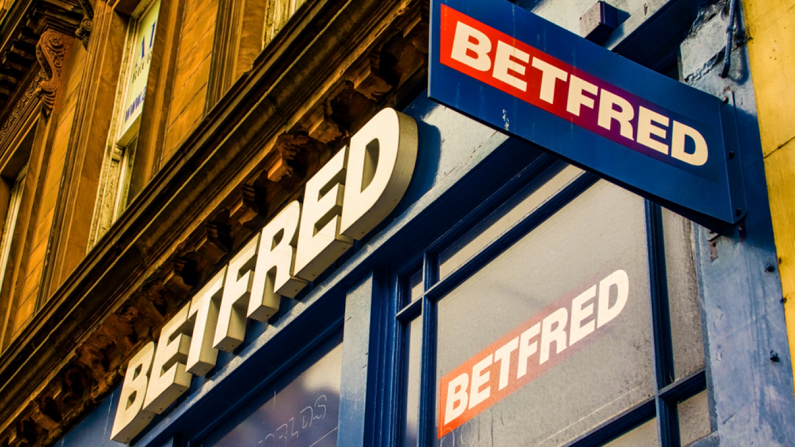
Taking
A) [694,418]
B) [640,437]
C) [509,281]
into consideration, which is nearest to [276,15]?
[509,281]

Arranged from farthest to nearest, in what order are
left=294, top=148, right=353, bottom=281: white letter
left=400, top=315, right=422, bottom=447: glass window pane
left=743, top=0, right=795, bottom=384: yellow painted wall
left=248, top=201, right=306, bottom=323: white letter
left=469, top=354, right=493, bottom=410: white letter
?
left=248, top=201, right=306, bottom=323: white letter, left=294, top=148, right=353, bottom=281: white letter, left=400, top=315, right=422, bottom=447: glass window pane, left=469, top=354, right=493, bottom=410: white letter, left=743, top=0, right=795, bottom=384: yellow painted wall

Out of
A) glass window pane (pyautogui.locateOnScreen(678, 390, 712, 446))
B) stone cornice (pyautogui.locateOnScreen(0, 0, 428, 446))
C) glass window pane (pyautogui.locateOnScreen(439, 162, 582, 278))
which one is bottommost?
glass window pane (pyautogui.locateOnScreen(678, 390, 712, 446))

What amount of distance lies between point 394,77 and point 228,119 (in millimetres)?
2163

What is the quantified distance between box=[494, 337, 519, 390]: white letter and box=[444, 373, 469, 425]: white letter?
0.29 metres

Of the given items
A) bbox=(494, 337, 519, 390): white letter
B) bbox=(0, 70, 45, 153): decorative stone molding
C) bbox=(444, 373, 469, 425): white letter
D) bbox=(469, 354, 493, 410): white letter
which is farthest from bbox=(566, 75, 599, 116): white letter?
bbox=(0, 70, 45, 153): decorative stone molding

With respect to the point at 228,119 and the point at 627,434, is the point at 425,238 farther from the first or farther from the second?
the point at 228,119

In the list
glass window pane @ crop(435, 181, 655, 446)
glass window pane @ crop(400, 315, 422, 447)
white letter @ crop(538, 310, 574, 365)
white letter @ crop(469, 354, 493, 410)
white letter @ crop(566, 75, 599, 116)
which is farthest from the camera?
glass window pane @ crop(400, 315, 422, 447)

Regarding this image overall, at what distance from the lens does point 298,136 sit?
27.7 feet

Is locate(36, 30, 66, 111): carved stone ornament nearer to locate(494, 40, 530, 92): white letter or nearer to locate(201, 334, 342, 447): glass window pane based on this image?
locate(201, 334, 342, 447): glass window pane

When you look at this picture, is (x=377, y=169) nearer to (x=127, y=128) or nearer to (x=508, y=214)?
(x=508, y=214)

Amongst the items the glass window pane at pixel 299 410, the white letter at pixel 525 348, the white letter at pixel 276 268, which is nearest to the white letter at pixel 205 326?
the glass window pane at pixel 299 410

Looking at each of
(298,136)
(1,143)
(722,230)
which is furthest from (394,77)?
(1,143)

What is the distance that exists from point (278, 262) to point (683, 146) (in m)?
3.99

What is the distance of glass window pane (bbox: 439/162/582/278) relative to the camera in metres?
6.02
